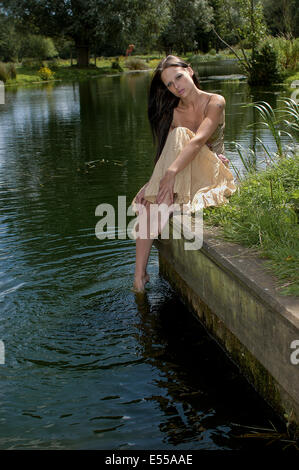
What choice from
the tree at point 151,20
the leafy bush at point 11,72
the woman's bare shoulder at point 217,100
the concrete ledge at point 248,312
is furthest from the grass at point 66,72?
the concrete ledge at point 248,312

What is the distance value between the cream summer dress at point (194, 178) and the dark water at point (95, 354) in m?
0.78

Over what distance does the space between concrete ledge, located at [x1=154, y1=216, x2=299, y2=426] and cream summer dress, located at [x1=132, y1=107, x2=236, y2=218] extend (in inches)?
9.4

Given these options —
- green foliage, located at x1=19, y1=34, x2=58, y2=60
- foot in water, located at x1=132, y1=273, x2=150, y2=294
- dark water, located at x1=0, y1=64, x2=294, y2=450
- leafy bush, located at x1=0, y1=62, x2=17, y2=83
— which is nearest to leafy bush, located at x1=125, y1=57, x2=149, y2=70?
green foliage, located at x1=19, y1=34, x2=58, y2=60

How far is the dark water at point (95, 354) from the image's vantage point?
2705 mm

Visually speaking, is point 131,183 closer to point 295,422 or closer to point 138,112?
point 295,422

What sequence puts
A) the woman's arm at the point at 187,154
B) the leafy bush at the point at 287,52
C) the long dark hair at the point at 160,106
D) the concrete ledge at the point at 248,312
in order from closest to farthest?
the concrete ledge at the point at 248,312
the woman's arm at the point at 187,154
the long dark hair at the point at 160,106
the leafy bush at the point at 287,52

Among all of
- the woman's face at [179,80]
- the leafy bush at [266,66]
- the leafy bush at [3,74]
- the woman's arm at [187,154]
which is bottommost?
the woman's arm at [187,154]

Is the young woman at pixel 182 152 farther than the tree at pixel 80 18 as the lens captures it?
No

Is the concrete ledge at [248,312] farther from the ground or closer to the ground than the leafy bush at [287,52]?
closer to the ground

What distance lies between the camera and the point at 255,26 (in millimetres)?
20422

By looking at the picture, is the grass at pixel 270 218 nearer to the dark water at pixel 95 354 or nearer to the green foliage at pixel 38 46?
the dark water at pixel 95 354

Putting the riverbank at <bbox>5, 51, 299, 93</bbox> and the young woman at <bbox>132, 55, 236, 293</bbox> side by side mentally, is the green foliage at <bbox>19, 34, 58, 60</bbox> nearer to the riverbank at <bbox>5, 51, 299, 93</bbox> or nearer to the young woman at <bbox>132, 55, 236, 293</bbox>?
the riverbank at <bbox>5, 51, 299, 93</bbox>

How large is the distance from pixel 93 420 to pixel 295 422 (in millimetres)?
984

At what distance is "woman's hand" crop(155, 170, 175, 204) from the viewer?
12.2ft
